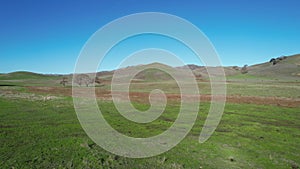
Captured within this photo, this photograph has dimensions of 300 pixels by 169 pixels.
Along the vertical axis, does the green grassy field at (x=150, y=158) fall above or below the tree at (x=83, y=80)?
below

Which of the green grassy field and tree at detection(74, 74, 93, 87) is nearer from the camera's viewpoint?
the green grassy field

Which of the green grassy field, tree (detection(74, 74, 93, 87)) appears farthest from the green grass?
tree (detection(74, 74, 93, 87))

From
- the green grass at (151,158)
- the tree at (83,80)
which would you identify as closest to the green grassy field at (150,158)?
the green grass at (151,158)

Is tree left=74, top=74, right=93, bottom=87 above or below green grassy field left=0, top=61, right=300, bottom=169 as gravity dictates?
above

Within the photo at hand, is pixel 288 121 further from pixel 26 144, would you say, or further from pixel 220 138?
pixel 26 144

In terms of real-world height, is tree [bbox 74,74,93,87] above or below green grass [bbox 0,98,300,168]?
above

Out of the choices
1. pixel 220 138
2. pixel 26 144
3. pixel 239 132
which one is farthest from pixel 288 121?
pixel 26 144

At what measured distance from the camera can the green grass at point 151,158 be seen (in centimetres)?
1309

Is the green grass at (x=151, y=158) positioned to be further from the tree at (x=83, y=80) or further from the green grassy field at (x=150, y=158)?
the tree at (x=83, y=80)

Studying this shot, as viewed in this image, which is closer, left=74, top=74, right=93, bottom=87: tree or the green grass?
the green grass

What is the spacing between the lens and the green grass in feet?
43.0

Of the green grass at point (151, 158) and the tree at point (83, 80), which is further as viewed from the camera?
the tree at point (83, 80)

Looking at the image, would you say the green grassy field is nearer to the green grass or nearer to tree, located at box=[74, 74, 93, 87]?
the green grass

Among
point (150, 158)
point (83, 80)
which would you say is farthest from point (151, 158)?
point (83, 80)
